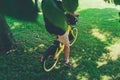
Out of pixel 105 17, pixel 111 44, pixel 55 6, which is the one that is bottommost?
pixel 105 17

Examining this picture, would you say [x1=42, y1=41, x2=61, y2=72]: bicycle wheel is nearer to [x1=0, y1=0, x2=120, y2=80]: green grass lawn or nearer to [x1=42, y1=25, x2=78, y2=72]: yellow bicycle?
[x1=42, y1=25, x2=78, y2=72]: yellow bicycle

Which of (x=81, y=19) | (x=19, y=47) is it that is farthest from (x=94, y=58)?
(x=81, y=19)

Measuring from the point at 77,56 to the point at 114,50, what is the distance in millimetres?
1265

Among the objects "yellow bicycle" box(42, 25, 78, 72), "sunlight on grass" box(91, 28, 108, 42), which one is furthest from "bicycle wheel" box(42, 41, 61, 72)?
"sunlight on grass" box(91, 28, 108, 42)

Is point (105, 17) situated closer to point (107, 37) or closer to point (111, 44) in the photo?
point (107, 37)

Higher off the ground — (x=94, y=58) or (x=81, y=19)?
(x=94, y=58)

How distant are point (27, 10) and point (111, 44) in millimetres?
8131

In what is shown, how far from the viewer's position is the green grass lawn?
6406 millimetres

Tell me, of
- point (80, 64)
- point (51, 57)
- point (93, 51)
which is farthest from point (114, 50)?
point (51, 57)

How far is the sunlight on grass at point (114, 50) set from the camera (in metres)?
7.69

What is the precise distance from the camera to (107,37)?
9.38 metres

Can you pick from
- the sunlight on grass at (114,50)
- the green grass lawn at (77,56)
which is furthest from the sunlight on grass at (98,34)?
the sunlight on grass at (114,50)

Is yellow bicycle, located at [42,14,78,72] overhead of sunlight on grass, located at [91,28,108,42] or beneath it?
overhead

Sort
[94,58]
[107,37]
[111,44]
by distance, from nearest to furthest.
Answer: [94,58] → [111,44] → [107,37]
